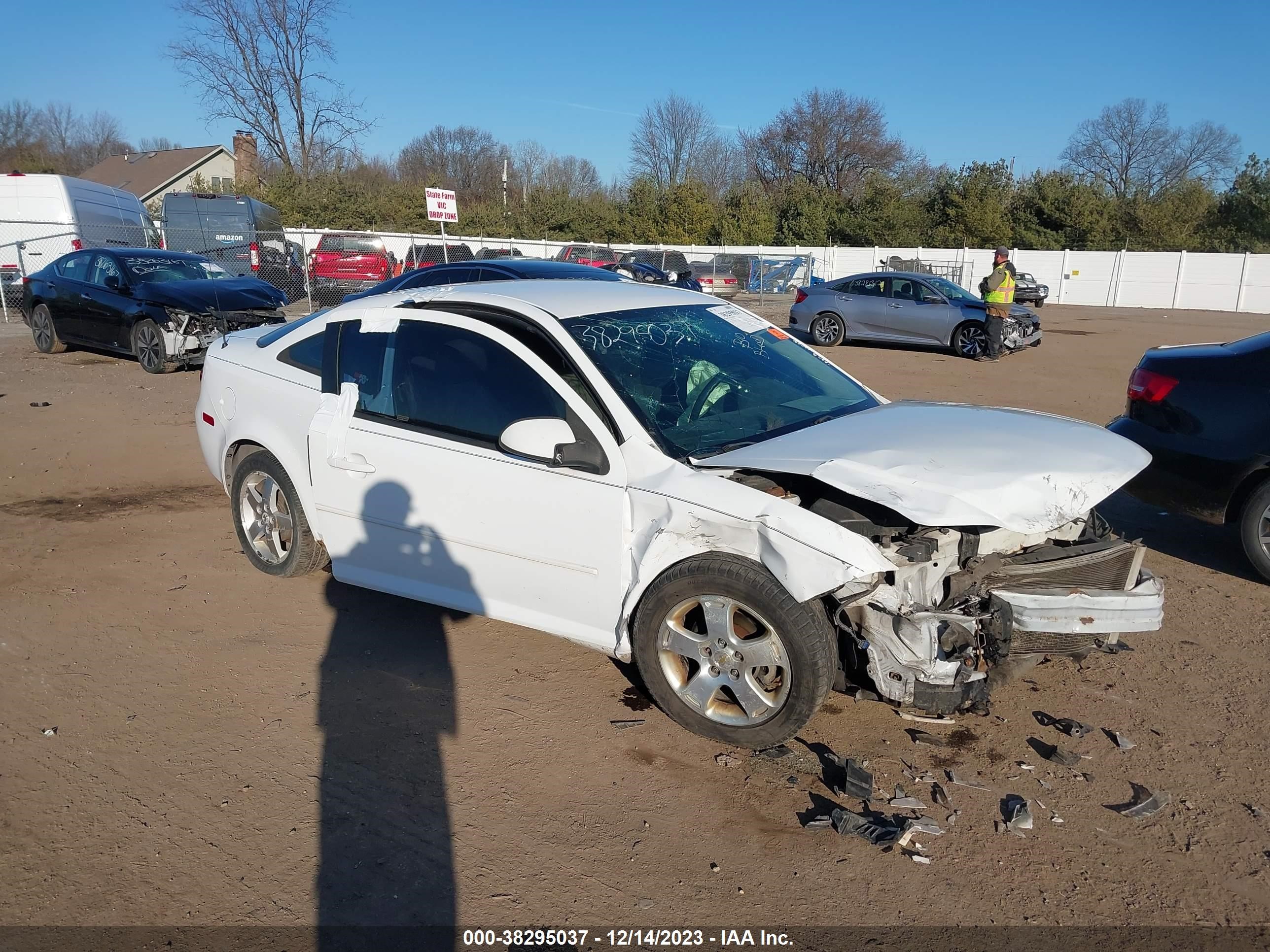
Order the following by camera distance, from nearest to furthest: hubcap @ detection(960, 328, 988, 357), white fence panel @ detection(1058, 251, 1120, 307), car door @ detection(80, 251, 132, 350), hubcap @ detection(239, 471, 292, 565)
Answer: hubcap @ detection(239, 471, 292, 565) → car door @ detection(80, 251, 132, 350) → hubcap @ detection(960, 328, 988, 357) → white fence panel @ detection(1058, 251, 1120, 307)

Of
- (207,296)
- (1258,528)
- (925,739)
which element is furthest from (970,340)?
(925,739)

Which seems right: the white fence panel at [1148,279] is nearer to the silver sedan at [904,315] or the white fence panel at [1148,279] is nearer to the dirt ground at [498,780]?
the silver sedan at [904,315]

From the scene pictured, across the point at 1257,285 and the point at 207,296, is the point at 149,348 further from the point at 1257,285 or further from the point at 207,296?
the point at 1257,285

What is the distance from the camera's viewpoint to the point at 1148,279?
38219 mm

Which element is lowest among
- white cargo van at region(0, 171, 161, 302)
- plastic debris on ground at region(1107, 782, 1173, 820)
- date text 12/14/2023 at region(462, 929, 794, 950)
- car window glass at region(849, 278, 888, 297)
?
date text 12/14/2023 at region(462, 929, 794, 950)

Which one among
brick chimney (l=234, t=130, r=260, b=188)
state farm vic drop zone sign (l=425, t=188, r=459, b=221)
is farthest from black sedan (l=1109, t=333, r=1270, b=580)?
brick chimney (l=234, t=130, r=260, b=188)

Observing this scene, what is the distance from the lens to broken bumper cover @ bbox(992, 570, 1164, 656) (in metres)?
3.54

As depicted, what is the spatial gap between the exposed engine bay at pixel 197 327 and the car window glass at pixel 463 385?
Answer: 9.61m

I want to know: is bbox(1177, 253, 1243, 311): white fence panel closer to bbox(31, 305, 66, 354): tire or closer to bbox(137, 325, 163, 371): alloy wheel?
bbox(137, 325, 163, 371): alloy wheel

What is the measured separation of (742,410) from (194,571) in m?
3.51

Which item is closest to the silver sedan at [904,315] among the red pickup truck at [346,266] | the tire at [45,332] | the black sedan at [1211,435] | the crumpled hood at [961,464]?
the red pickup truck at [346,266]

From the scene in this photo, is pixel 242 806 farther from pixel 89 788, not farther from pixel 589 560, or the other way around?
pixel 589 560

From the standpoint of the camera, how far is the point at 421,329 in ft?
14.6

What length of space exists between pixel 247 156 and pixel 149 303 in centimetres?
4124
